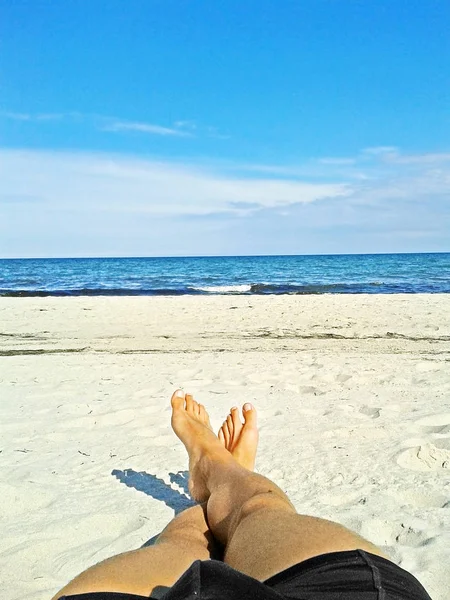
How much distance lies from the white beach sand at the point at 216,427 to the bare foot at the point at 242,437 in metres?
0.16

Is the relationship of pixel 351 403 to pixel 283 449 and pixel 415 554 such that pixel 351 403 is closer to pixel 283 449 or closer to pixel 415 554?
pixel 283 449

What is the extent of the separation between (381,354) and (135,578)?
15.7 feet

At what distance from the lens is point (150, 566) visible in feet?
4.34

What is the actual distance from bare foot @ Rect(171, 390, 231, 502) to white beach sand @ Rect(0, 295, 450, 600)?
215 mm

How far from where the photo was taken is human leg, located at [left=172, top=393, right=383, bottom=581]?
4.15 feet

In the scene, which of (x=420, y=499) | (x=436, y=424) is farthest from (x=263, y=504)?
(x=436, y=424)

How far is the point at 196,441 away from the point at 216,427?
87 centimetres

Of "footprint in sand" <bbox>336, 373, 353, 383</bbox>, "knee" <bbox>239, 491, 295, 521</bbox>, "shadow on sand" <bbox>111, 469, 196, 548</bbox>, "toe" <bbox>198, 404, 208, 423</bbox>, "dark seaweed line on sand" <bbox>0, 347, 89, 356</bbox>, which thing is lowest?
"shadow on sand" <bbox>111, 469, 196, 548</bbox>

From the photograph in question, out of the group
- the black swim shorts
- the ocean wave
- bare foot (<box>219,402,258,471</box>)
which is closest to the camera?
the black swim shorts

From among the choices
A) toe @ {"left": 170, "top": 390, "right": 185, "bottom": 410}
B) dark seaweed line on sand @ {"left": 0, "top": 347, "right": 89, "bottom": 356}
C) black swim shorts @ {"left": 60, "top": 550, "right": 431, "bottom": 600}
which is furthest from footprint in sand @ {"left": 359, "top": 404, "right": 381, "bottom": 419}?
dark seaweed line on sand @ {"left": 0, "top": 347, "right": 89, "bottom": 356}

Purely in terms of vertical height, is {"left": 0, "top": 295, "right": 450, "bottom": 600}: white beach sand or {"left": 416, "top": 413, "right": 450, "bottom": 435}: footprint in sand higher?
{"left": 416, "top": 413, "right": 450, "bottom": 435}: footprint in sand

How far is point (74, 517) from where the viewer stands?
7.44ft

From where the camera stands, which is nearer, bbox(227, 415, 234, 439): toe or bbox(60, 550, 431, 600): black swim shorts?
bbox(60, 550, 431, 600): black swim shorts

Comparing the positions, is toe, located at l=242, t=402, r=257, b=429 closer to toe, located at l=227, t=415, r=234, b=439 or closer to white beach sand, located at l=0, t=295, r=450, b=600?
toe, located at l=227, t=415, r=234, b=439
